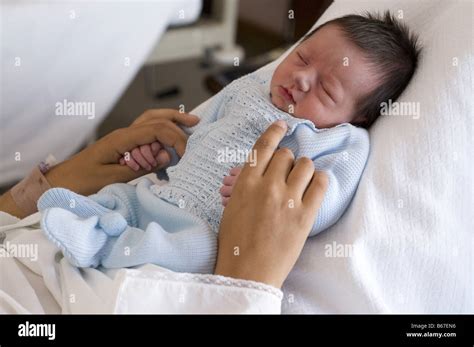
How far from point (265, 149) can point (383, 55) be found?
11.0 inches

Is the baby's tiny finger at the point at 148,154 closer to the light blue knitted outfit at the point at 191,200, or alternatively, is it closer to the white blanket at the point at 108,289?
the light blue knitted outfit at the point at 191,200

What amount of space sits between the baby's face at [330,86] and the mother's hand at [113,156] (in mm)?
192

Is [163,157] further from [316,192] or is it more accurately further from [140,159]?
[316,192]

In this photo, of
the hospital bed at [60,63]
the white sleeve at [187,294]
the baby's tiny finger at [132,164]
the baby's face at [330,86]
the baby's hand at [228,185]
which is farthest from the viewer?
the hospital bed at [60,63]

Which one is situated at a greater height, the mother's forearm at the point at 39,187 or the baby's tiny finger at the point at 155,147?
the baby's tiny finger at the point at 155,147

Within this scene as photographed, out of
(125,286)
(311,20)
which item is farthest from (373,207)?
A: (311,20)

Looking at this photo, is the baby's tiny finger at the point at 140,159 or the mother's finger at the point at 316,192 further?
the baby's tiny finger at the point at 140,159

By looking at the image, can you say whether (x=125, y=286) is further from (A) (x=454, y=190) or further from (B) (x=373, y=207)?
(A) (x=454, y=190)

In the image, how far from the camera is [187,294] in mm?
723

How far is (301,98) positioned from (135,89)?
1.91 meters

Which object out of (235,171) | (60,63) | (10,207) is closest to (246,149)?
(235,171)

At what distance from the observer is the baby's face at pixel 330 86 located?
3.06 ft

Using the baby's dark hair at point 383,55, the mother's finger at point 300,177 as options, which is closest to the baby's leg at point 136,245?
the mother's finger at point 300,177
